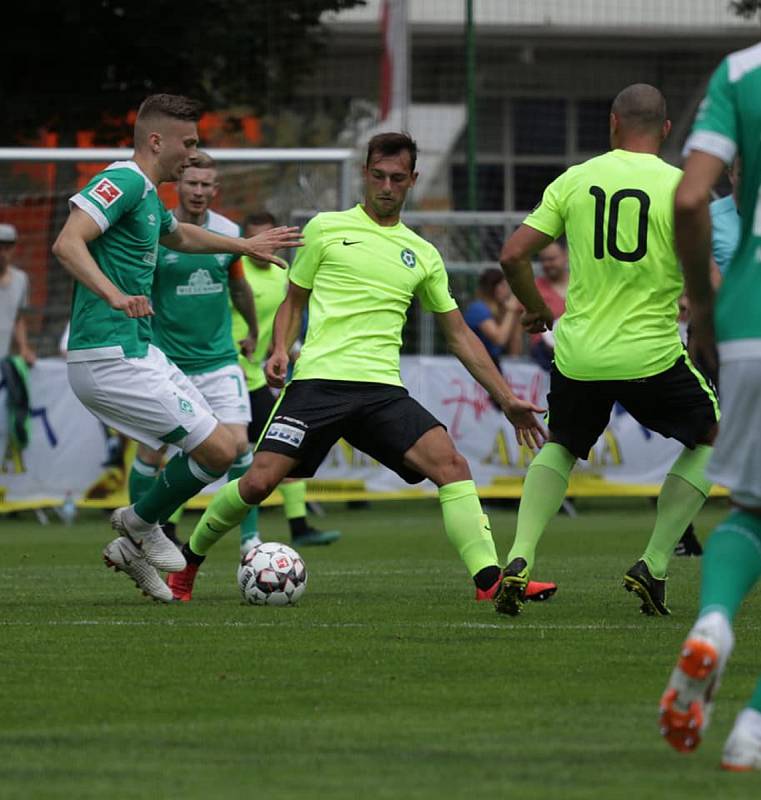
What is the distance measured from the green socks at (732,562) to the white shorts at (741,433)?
0.35ft

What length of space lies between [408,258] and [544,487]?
49.4 inches

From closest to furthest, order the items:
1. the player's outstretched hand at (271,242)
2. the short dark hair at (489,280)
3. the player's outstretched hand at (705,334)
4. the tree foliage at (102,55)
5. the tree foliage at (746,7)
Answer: the player's outstretched hand at (705,334) < the player's outstretched hand at (271,242) < the short dark hair at (489,280) < the tree foliage at (102,55) < the tree foliage at (746,7)

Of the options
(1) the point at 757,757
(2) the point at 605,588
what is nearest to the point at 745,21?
(2) the point at 605,588

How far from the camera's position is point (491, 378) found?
902 centimetres

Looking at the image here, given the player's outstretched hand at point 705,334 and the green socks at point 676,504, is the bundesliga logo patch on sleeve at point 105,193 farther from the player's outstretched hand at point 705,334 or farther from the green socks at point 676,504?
the player's outstretched hand at point 705,334

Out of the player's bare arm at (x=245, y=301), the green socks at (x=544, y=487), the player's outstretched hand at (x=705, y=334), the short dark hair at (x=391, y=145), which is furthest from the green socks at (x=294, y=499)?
the player's outstretched hand at (x=705, y=334)

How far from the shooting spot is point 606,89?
104ft

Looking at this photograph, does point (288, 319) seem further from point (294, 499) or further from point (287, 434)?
point (294, 499)

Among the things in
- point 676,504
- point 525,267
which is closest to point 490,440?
point 676,504

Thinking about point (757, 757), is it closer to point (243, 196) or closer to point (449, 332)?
point (449, 332)

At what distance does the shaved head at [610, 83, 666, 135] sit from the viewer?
858cm

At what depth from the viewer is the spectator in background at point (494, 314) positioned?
17.9 m

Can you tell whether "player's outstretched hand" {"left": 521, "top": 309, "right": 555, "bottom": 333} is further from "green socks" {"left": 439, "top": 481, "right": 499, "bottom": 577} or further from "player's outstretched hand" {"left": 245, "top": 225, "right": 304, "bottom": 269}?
"player's outstretched hand" {"left": 245, "top": 225, "right": 304, "bottom": 269}

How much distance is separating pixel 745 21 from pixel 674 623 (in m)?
18.2
